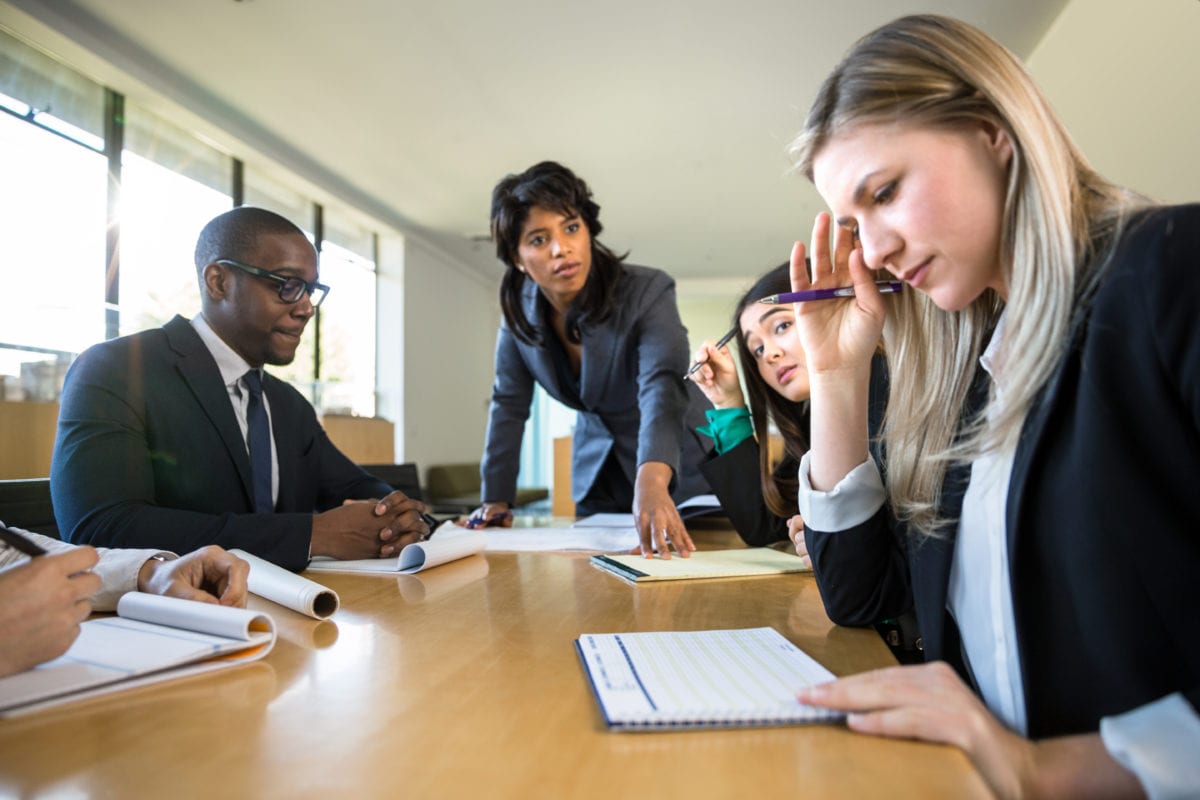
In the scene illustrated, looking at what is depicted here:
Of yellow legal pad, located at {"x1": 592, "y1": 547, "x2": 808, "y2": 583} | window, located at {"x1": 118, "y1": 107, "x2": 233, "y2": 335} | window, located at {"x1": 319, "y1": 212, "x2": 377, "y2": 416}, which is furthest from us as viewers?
window, located at {"x1": 319, "y1": 212, "x2": 377, "y2": 416}

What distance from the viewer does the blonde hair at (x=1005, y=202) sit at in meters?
0.77

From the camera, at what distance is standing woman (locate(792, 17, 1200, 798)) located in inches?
24.3

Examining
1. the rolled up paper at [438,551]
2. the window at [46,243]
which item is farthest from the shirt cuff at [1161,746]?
the window at [46,243]

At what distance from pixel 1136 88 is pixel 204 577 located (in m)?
4.05

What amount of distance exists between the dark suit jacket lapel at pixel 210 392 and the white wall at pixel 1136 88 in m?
2.99

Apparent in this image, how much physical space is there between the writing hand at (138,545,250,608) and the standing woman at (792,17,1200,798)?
2.42ft

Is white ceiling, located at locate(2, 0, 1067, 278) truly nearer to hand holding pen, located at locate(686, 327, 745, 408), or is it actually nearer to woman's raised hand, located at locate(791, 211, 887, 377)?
hand holding pen, located at locate(686, 327, 745, 408)

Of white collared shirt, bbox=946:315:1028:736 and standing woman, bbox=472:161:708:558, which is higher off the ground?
standing woman, bbox=472:161:708:558

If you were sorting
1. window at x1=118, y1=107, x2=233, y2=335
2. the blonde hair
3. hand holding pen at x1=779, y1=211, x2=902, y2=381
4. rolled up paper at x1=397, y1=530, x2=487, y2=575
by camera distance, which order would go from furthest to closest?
window at x1=118, y1=107, x2=233, y2=335 → rolled up paper at x1=397, y1=530, x2=487, y2=575 → hand holding pen at x1=779, y1=211, x2=902, y2=381 → the blonde hair

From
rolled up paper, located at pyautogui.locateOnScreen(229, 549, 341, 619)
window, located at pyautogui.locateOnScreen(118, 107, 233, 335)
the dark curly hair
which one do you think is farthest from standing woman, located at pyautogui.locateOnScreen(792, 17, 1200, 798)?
window, located at pyautogui.locateOnScreen(118, 107, 233, 335)

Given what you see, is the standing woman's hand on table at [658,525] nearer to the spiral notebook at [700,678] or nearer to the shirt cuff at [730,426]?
the shirt cuff at [730,426]

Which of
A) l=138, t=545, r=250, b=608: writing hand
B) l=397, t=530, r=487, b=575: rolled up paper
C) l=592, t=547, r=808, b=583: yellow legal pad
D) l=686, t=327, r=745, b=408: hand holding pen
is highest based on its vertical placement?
l=686, t=327, r=745, b=408: hand holding pen

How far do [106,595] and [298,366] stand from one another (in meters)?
5.95

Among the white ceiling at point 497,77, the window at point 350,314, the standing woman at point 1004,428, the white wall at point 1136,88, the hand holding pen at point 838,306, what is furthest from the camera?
the window at point 350,314
